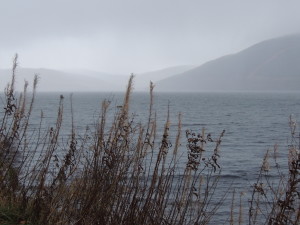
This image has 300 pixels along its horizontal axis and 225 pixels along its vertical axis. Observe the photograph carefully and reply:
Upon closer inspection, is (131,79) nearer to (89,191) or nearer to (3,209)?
(89,191)

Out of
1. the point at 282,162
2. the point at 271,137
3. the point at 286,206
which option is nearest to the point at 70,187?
the point at 286,206

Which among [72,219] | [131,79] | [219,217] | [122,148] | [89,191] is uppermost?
[131,79]

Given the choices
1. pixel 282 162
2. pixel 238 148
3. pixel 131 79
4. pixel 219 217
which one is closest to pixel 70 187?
pixel 131 79

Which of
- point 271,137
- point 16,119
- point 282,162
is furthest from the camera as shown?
point 271,137

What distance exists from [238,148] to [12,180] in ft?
122

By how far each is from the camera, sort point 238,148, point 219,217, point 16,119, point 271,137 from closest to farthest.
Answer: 1. point 16,119
2. point 219,217
3. point 238,148
4. point 271,137

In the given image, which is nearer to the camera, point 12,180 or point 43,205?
point 43,205

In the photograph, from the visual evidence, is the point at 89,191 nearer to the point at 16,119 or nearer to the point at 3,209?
the point at 3,209

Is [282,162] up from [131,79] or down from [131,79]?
down

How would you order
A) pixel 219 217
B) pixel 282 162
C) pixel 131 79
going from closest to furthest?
pixel 131 79 < pixel 219 217 < pixel 282 162

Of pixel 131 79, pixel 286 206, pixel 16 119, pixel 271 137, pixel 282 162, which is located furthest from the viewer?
pixel 271 137

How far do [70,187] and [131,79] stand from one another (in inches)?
78.0

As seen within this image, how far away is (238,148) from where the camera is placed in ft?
138

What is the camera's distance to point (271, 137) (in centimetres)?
5347
